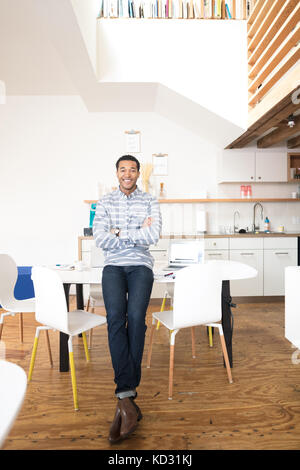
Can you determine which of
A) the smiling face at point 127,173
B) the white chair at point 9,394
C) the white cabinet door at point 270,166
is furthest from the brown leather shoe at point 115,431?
the white cabinet door at point 270,166

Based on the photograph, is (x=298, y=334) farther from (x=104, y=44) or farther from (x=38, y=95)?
(x=38, y=95)

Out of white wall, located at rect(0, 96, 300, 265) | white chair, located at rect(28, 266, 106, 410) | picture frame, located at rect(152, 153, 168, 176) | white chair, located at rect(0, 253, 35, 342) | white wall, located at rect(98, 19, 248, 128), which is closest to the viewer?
white chair, located at rect(28, 266, 106, 410)

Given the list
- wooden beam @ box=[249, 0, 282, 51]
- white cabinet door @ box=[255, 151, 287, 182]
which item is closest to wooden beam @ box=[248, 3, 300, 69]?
wooden beam @ box=[249, 0, 282, 51]

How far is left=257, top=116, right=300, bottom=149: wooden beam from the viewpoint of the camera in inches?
147

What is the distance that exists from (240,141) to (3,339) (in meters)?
3.65

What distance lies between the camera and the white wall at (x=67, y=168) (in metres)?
4.84

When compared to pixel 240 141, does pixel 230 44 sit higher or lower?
higher

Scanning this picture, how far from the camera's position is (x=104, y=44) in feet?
12.0

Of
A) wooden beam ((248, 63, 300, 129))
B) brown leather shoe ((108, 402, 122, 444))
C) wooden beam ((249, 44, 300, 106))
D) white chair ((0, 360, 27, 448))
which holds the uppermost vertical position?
wooden beam ((249, 44, 300, 106))

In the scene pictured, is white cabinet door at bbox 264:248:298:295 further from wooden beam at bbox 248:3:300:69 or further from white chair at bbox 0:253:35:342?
white chair at bbox 0:253:35:342

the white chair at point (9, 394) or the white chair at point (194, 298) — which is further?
the white chair at point (194, 298)

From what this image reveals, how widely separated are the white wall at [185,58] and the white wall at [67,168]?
1.09 m

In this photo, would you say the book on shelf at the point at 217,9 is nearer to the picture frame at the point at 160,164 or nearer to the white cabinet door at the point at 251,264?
the picture frame at the point at 160,164
